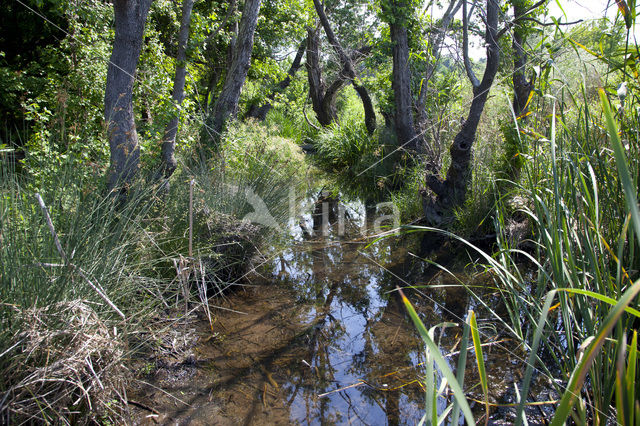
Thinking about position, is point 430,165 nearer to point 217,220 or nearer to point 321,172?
point 217,220

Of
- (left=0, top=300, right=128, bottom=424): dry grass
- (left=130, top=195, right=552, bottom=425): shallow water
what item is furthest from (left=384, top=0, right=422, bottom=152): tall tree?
(left=0, top=300, right=128, bottom=424): dry grass

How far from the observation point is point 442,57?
6012 millimetres

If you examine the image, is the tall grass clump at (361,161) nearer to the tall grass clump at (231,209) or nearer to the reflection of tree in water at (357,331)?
the reflection of tree in water at (357,331)

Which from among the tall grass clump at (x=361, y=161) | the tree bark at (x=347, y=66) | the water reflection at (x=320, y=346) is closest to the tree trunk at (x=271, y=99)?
the tall grass clump at (x=361, y=161)

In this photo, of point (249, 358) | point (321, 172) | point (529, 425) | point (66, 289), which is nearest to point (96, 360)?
point (66, 289)

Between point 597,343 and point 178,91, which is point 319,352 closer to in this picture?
point 597,343

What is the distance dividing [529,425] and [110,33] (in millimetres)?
5682

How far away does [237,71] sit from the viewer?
→ 479 cm

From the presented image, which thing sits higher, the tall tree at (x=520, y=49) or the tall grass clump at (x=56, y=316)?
the tall tree at (x=520, y=49)

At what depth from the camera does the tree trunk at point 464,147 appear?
4469 mm

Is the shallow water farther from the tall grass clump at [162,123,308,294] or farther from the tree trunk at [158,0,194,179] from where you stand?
the tree trunk at [158,0,194,179]

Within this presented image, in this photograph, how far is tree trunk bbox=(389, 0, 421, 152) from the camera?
6.34 m

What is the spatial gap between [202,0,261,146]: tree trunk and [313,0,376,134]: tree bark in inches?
135

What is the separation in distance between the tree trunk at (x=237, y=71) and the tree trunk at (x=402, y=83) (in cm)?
241
